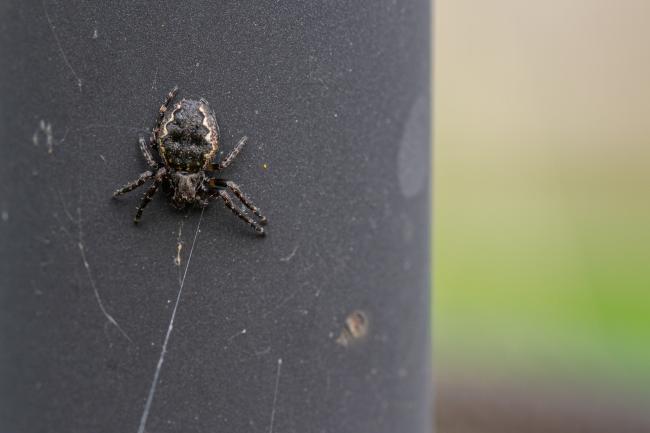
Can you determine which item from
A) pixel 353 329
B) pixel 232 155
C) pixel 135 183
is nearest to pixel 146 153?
pixel 135 183

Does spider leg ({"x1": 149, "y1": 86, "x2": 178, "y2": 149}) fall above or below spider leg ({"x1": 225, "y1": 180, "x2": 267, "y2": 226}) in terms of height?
above

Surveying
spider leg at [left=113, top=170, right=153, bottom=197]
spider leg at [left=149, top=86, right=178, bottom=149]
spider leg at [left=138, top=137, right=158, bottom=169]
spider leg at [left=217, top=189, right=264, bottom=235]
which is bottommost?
spider leg at [left=217, top=189, right=264, bottom=235]

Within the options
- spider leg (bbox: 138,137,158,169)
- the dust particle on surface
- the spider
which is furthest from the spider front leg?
the dust particle on surface

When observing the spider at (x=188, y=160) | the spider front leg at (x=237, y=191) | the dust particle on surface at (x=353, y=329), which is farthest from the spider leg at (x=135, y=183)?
the dust particle on surface at (x=353, y=329)

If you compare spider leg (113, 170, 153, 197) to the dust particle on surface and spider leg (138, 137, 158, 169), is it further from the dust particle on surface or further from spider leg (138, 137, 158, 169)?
the dust particle on surface

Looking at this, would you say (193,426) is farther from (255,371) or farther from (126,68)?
(126,68)

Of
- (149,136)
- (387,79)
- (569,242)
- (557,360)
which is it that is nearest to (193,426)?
(149,136)
